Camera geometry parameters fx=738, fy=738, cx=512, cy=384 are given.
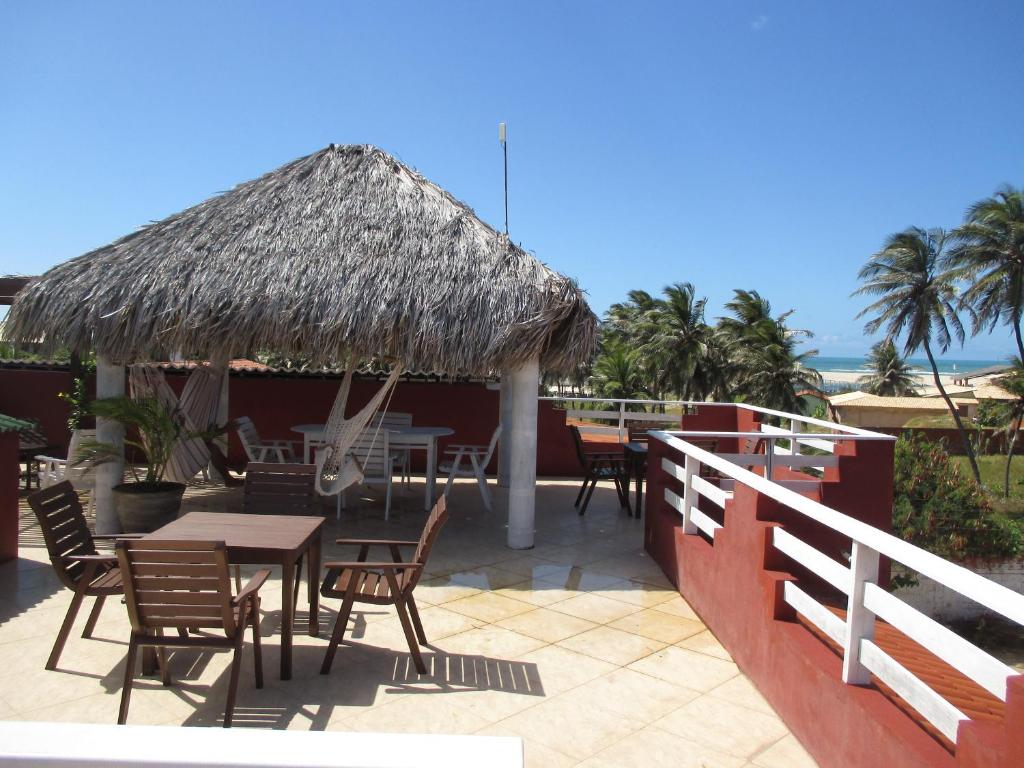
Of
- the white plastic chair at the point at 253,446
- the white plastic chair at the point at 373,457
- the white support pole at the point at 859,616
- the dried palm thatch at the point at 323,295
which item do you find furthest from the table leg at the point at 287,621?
the white plastic chair at the point at 253,446

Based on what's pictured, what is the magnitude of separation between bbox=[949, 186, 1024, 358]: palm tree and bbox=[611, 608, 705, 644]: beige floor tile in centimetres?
2573

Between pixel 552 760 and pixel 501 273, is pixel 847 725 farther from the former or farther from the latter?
pixel 501 273

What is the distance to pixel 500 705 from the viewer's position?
3.18m

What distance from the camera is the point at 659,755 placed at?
2.79m

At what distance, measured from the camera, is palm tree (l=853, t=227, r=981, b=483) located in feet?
92.9

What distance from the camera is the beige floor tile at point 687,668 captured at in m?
3.48

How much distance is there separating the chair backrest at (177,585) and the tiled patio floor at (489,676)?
43 centimetres

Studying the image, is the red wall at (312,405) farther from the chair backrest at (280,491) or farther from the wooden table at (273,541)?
the wooden table at (273,541)

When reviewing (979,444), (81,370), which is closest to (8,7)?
(81,370)

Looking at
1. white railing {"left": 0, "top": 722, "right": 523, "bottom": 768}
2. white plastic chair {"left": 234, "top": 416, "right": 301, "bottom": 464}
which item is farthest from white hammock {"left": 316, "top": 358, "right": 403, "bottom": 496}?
white railing {"left": 0, "top": 722, "right": 523, "bottom": 768}

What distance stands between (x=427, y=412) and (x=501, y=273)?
14.7 ft

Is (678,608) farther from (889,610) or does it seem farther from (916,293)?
(916,293)

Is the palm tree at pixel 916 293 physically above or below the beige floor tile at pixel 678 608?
above

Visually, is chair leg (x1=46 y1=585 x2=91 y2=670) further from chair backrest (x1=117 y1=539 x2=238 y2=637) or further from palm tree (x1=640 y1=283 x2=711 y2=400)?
palm tree (x1=640 y1=283 x2=711 y2=400)
